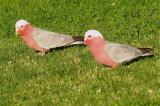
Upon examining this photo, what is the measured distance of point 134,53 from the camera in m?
10.1

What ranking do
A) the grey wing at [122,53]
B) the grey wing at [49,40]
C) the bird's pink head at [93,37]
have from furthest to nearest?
1. the grey wing at [49,40]
2. the bird's pink head at [93,37]
3. the grey wing at [122,53]

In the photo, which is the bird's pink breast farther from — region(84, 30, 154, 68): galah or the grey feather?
the grey feather

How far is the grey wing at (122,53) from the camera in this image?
1003 cm

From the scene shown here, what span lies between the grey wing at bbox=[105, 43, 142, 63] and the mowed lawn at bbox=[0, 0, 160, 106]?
166 mm

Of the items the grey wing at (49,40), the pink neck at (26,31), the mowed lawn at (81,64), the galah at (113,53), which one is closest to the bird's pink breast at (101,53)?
the galah at (113,53)

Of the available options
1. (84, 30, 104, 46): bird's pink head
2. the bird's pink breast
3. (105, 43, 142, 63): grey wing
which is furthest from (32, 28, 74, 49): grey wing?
(105, 43, 142, 63): grey wing

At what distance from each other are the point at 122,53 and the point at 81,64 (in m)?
1.24

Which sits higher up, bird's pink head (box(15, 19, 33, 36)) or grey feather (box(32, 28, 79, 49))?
bird's pink head (box(15, 19, 33, 36))

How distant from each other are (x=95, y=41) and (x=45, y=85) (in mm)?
1369

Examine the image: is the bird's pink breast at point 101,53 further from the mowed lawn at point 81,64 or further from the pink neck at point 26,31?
the pink neck at point 26,31

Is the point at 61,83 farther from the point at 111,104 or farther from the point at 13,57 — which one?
the point at 13,57

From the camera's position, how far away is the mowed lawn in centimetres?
865

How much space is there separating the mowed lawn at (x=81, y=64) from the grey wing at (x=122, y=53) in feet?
0.54

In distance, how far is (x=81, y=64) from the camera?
1100cm
